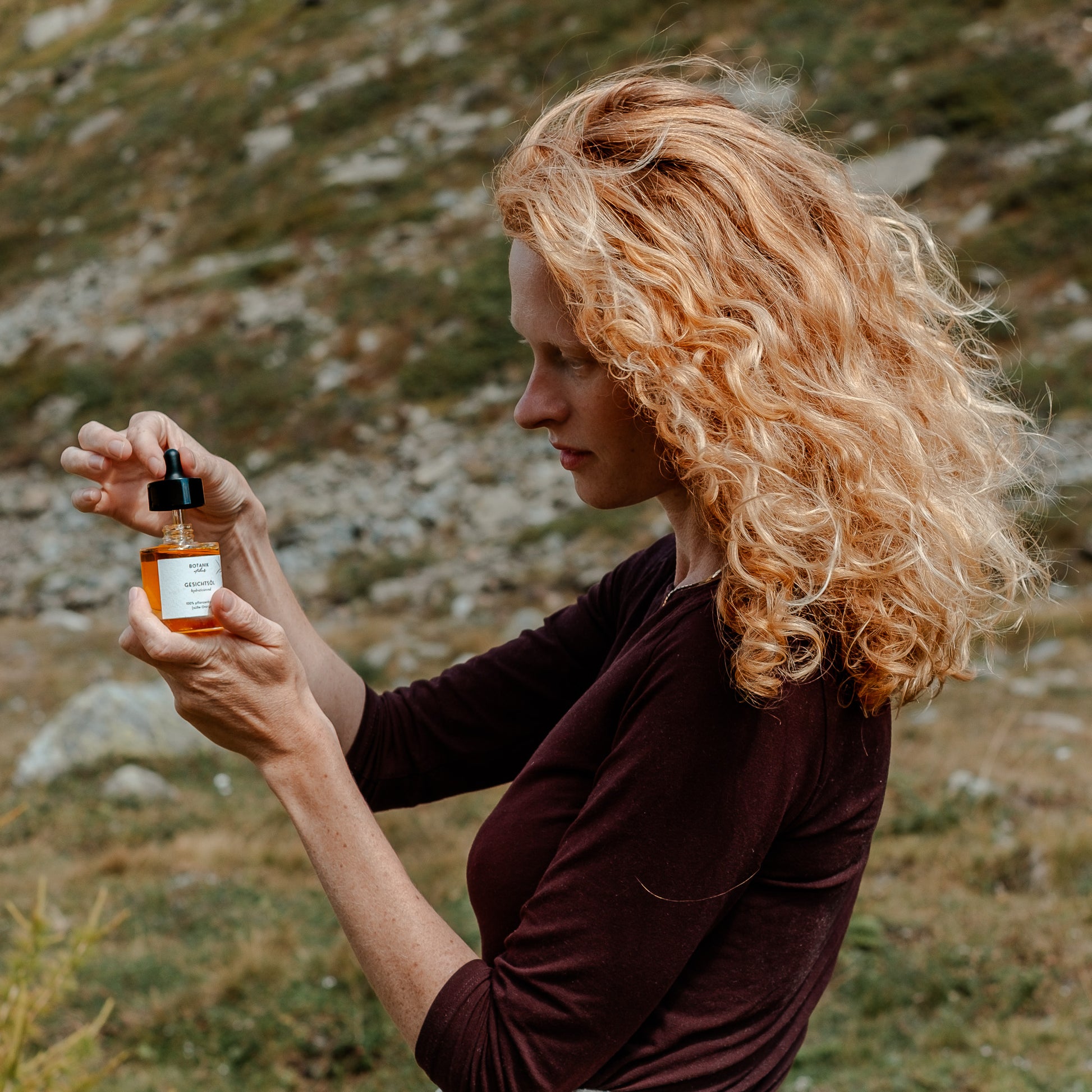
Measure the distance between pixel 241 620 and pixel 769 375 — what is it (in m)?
0.72

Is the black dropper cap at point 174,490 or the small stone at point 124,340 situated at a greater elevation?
the black dropper cap at point 174,490

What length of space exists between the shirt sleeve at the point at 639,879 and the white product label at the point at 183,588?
1.81ft

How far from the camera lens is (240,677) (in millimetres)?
1538

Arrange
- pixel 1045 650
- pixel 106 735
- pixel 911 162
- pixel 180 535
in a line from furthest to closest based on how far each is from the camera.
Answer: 1. pixel 911 162
2. pixel 1045 650
3. pixel 106 735
4. pixel 180 535

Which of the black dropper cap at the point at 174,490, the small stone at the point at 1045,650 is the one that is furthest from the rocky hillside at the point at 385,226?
the black dropper cap at the point at 174,490

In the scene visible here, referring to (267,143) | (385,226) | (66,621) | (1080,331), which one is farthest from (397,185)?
(1080,331)

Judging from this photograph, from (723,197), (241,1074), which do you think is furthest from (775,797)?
(241,1074)

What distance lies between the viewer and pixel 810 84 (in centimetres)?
1638

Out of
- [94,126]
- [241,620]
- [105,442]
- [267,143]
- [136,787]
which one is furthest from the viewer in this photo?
[94,126]

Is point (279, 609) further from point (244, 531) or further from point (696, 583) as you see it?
point (696, 583)

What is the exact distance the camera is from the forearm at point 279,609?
2023mm

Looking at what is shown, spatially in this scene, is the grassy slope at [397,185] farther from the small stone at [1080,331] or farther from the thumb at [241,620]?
the thumb at [241,620]

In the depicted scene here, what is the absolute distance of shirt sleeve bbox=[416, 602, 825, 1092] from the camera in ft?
4.51

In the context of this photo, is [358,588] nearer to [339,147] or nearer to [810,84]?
[810,84]
